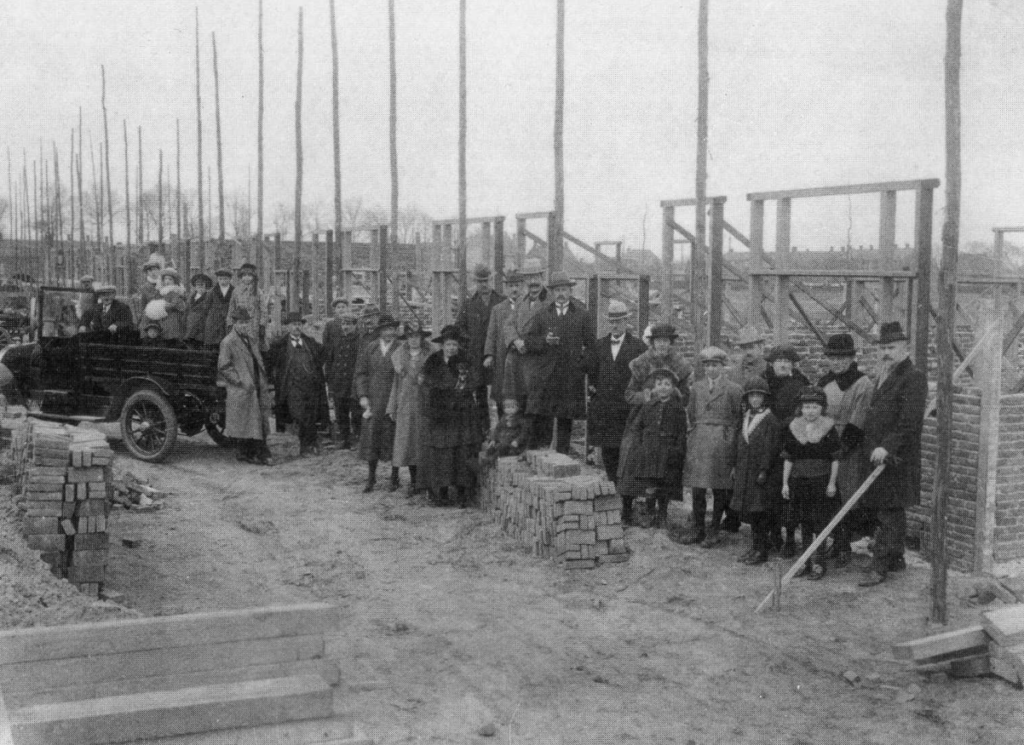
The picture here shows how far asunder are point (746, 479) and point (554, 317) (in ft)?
10.1

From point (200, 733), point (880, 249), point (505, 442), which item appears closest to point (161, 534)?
point (505, 442)

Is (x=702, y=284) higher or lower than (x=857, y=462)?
higher

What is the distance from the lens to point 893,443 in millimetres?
7562

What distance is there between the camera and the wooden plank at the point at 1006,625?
5.96 metres

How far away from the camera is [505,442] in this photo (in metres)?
10.3

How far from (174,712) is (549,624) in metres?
3.43

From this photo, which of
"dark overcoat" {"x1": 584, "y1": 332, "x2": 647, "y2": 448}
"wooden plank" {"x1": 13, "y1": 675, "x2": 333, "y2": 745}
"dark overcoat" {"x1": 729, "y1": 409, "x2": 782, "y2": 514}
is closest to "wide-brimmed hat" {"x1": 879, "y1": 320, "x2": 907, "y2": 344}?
"dark overcoat" {"x1": 729, "y1": 409, "x2": 782, "y2": 514}

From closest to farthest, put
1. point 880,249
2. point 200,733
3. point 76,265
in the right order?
1. point 200,733
2. point 880,249
3. point 76,265

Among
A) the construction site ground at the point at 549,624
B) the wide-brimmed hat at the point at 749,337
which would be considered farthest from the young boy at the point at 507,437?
the wide-brimmed hat at the point at 749,337

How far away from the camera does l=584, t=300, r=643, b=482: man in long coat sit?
10.2 metres

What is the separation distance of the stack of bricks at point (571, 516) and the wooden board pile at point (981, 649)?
2706 millimetres

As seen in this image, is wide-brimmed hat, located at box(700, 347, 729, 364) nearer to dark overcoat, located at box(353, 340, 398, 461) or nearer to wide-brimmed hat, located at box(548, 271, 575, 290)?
wide-brimmed hat, located at box(548, 271, 575, 290)

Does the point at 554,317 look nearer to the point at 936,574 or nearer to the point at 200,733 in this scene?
the point at 936,574

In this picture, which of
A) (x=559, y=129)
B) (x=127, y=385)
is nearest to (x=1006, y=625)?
(x=127, y=385)
